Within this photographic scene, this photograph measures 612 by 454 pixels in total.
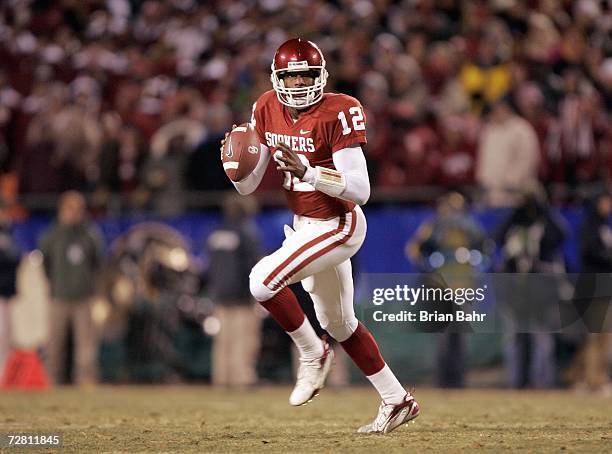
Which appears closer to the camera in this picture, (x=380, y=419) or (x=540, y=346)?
(x=380, y=419)

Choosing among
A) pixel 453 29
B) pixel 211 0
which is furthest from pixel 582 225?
pixel 211 0

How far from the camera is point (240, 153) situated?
6.65 metres

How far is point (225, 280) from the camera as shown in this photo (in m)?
12.0

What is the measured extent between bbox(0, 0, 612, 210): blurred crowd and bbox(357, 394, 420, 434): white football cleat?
5.35m

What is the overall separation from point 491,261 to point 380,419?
190 inches

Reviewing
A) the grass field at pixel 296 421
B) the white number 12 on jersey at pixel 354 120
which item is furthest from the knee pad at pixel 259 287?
the white number 12 on jersey at pixel 354 120

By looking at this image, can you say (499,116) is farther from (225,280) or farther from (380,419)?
(380,419)

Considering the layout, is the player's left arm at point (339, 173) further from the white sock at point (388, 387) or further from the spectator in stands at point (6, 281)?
the spectator in stands at point (6, 281)

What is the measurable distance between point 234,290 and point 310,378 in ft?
17.4

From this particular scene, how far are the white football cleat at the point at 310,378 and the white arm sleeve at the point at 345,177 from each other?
1000 mm

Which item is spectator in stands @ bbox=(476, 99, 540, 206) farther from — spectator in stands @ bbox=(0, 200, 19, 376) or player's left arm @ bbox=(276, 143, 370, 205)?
player's left arm @ bbox=(276, 143, 370, 205)

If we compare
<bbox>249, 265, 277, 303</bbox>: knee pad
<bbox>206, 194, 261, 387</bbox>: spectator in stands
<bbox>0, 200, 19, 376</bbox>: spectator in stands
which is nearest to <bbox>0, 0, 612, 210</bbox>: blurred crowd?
<bbox>206, 194, 261, 387</bbox>: spectator in stands

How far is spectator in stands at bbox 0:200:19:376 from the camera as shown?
40.4 ft

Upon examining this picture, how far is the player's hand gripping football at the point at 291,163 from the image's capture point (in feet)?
20.4
